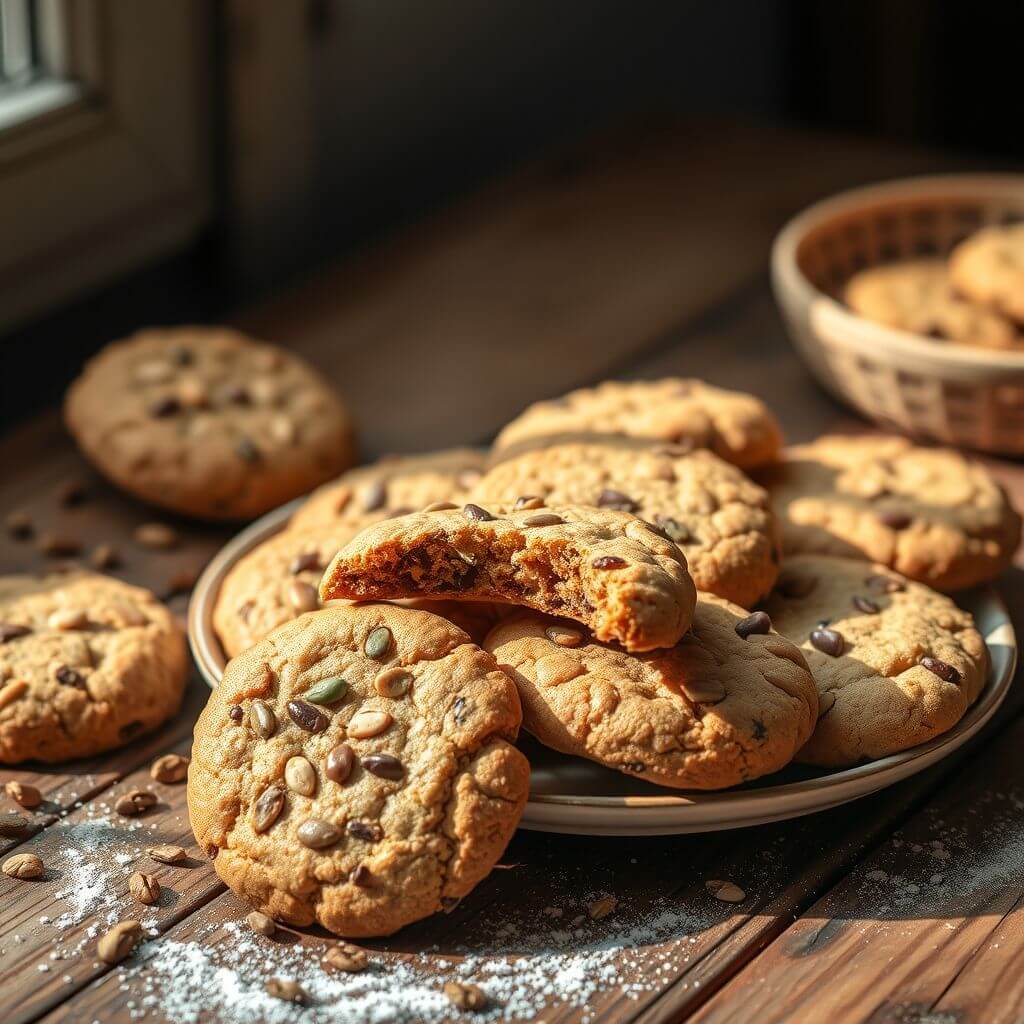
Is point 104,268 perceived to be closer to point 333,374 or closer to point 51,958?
point 333,374

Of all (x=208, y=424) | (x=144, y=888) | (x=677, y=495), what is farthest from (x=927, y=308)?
(x=144, y=888)

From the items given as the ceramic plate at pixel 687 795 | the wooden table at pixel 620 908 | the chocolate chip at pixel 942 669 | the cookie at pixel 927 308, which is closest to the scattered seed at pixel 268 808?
the wooden table at pixel 620 908

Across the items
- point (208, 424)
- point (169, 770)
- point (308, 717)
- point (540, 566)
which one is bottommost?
point (169, 770)

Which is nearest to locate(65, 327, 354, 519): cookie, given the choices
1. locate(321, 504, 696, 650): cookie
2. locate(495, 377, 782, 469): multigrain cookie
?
locate(495, 377, 782, 469): multigrain cookie

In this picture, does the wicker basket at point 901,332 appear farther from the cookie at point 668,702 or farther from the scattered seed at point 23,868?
the scattered seed at point 23,868

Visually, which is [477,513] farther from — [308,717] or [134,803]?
[134,803]

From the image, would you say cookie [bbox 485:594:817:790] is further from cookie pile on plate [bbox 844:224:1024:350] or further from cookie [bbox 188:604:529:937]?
cookie pile on plate [bbox 844:224:1024:350]

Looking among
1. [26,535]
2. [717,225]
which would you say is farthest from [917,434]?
[26,535]
